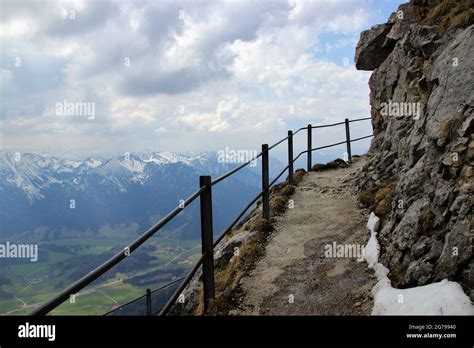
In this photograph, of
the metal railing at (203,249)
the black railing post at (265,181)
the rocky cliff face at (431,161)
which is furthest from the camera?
the black railing post at (265,181)

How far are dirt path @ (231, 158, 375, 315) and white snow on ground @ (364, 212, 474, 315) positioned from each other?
0.76 feet

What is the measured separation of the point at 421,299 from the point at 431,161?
7.14 ft

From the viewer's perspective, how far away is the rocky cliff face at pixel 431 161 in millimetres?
4153

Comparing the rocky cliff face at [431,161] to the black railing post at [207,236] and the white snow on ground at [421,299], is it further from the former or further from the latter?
the black railing post at [207,236]

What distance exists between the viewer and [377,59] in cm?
1342

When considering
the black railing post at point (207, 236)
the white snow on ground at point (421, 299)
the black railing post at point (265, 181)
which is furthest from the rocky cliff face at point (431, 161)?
the black railing post at point (207, 236)

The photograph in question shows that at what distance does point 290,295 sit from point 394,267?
149cm

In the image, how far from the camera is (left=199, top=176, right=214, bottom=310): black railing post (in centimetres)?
459

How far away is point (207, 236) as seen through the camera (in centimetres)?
473

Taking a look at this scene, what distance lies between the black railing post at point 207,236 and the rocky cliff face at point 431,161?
2.38m

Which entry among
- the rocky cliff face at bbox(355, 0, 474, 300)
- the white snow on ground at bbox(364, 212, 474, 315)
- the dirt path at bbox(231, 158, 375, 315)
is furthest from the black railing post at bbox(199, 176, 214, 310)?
the rocky cliff face at bbox(355, 0, 474, 300)
